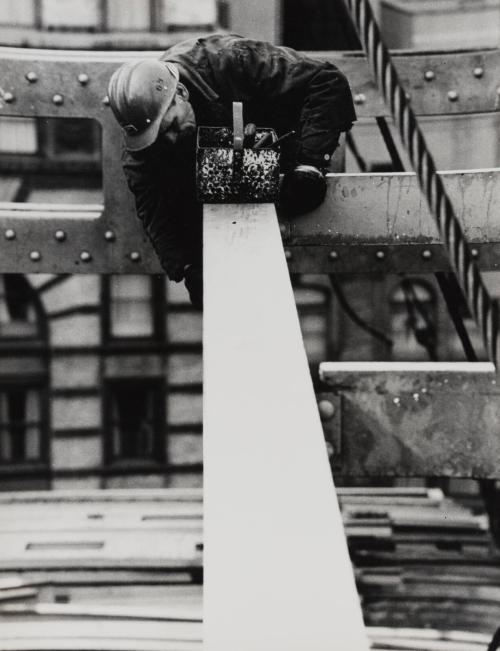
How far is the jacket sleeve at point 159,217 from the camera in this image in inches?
128

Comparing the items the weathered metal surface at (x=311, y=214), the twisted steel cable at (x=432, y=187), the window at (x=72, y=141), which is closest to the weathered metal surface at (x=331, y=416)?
the weathered metal surface at (x=311, y=214)

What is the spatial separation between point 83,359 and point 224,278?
9.68m

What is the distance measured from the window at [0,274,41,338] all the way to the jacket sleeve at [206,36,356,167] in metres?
8.77

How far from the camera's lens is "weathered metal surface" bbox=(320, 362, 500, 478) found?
277 centimetres

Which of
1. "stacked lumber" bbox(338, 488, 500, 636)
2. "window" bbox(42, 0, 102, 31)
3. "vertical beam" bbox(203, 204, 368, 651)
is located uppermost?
"window" bbox(42, 0, 102, 31)

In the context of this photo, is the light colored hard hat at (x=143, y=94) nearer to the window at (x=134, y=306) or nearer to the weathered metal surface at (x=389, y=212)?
the weathered metal surface at (x=389, y=212)

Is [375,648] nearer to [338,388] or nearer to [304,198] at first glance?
[338,388]

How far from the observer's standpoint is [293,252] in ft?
13.5

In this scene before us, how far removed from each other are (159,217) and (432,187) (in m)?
1.54

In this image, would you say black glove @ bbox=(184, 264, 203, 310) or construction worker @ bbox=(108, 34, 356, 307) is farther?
black glove @ bbox=(184, 264, 203, 310)

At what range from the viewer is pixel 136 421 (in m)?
12.3

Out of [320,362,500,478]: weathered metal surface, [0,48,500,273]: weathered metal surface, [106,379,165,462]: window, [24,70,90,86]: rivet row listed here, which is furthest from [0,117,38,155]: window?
[320,362,500,478]: weathered metal surface

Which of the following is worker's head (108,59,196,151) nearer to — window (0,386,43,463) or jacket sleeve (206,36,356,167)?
jacket sleeve (206,36,356,167)

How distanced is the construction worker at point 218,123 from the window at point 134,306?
8.60 metres
